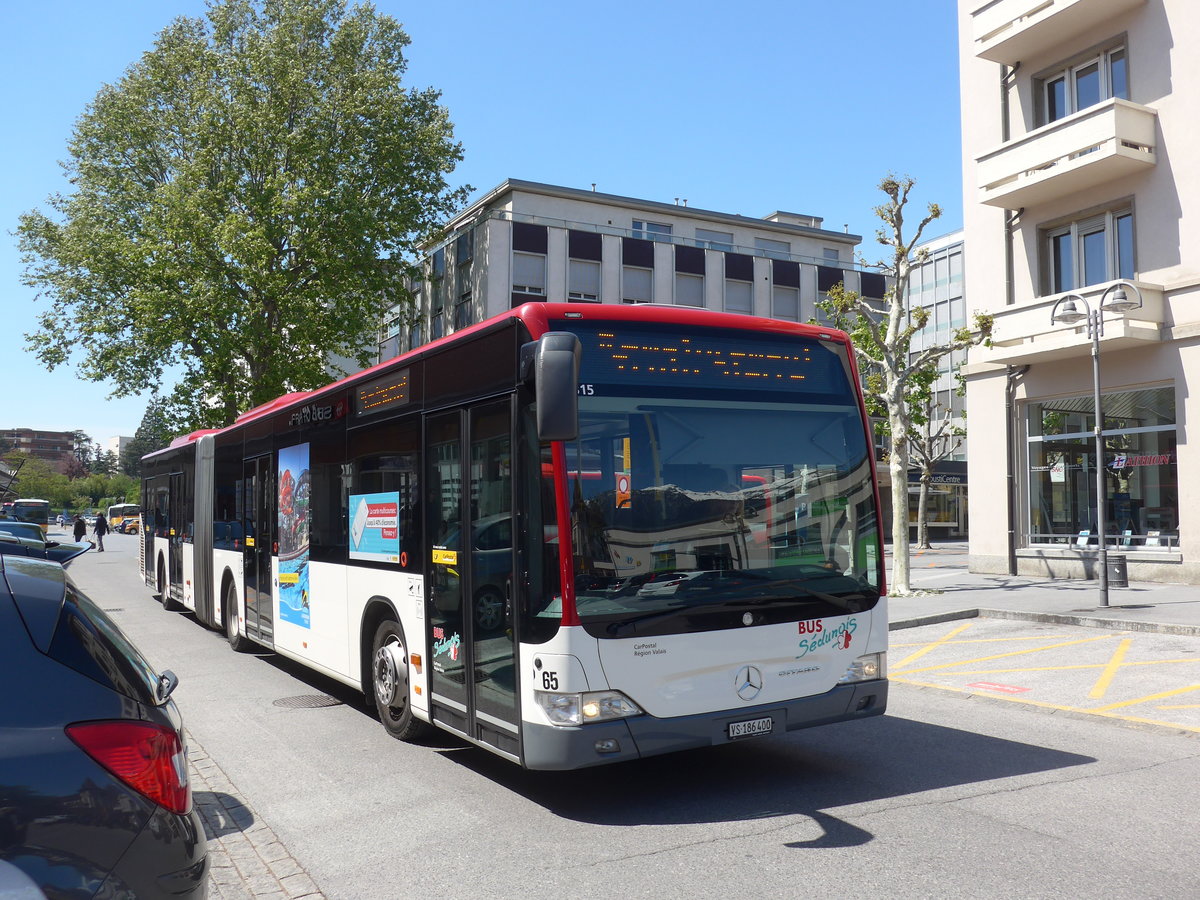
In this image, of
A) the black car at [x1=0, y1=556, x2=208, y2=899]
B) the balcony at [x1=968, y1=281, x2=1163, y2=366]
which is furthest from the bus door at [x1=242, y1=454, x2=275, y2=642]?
the balcony at [x1=968, y1=281, x2=1163, y2=366]

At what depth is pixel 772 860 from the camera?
4.77 meters

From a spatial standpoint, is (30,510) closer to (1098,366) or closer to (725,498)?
(1098,366)

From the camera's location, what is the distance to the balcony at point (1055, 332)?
18.6 m

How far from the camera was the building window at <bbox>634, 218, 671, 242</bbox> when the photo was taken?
43188 millimetres

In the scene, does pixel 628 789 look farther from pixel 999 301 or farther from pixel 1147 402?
pixel 999 301

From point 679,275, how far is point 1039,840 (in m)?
40.3

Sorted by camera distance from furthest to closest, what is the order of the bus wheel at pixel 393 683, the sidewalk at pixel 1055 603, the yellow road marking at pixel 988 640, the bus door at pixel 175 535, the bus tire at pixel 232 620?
the bus door at pixel 175 535 → the sidewalk at pixel 1055 603 → the yellow road marking at pixel 988 640 → the bus tire at pixel 232 620 → the bus wheel at pixel 393 683

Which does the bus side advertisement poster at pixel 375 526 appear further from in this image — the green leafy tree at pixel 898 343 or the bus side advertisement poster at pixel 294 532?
the green leafy tree at pixel 898 343

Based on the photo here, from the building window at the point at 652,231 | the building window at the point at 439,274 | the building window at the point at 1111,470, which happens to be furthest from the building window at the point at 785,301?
the building window at the point at 1111,470

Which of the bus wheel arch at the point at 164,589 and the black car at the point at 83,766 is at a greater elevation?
the black car at the point at 83,766

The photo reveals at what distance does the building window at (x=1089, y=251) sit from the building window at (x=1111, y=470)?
2.47m

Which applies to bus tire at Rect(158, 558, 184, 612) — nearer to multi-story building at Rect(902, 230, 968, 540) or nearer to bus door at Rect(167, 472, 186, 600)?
bus door at Rect(167, 472, 186, 600)

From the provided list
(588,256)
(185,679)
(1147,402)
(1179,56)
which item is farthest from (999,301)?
(588,256)

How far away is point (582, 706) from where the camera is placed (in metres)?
5.31
